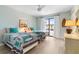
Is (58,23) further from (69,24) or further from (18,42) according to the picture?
(18,42)

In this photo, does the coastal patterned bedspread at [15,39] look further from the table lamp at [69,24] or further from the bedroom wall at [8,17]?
the table lamp at [69,24]

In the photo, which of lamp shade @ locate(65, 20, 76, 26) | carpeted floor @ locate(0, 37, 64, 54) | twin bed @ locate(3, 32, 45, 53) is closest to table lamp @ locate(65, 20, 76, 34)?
lamp shade @ locate(65, 20, 76, 26)

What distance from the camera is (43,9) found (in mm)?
1906

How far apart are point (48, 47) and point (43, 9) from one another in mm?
591

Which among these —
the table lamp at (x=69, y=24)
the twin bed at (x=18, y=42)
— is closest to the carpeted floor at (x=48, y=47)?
the twin bed at (x=18, y=42)

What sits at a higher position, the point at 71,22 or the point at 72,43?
the point at 71,22

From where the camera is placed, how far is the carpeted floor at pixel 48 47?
1.87 meters

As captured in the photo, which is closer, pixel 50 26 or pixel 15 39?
pixel 15 39

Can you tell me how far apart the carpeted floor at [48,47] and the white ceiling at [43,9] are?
16.5 inches

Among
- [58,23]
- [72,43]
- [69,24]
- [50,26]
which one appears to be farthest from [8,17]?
[72,43]

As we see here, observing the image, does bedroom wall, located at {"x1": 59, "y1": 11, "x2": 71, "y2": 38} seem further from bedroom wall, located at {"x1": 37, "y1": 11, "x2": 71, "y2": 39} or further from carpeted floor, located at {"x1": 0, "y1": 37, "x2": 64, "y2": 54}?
carpeted floor, located at {"x1": 0, "y1": 37, "x2": 64, "y2": 54}

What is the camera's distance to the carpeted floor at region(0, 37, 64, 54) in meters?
1.87

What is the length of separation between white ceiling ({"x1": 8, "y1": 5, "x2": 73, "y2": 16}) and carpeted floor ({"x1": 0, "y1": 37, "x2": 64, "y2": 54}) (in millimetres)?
419
